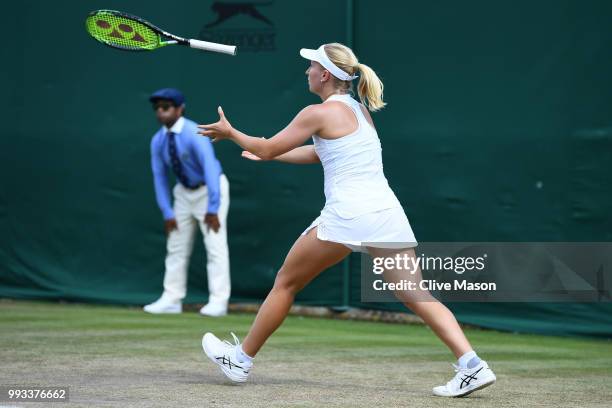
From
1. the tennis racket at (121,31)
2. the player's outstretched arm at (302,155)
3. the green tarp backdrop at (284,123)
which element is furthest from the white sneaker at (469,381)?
the green tarp backdrop at (284,123)

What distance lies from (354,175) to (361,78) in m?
0.48

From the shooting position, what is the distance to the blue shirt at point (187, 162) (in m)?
10.0

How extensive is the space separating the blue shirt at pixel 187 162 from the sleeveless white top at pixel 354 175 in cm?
424

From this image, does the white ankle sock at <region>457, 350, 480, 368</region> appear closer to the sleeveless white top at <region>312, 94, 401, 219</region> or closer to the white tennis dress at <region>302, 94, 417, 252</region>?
the white tennis dress at <region>302, 94, 417, 252</region>

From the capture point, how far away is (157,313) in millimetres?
10461

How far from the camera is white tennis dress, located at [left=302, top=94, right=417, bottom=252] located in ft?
18.7

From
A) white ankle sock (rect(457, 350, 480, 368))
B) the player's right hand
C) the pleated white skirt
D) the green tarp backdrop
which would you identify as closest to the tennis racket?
the pleated white skirt

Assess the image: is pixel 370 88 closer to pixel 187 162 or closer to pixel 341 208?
pixel 341 208

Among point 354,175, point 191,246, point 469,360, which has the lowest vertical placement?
point 191,246

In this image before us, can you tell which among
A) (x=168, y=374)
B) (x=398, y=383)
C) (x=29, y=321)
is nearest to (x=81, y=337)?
(x=29, y=321)

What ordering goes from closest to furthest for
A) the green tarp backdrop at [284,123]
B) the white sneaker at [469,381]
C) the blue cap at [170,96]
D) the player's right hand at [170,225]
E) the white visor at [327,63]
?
the white sneaker at [469,381]
the white visor at [327,63]
the green tarp backdrop at [284,123]
the blue cap at [170,96]
the player's right hand at [170,225]

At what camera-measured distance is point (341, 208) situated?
573cm

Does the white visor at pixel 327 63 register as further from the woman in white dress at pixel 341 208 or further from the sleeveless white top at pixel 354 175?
the sleeveless white top at pixel 354 175

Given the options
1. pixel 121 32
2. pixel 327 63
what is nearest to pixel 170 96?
pixel 121 32
